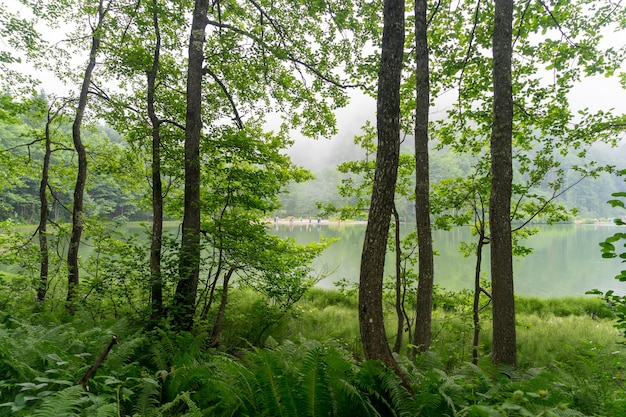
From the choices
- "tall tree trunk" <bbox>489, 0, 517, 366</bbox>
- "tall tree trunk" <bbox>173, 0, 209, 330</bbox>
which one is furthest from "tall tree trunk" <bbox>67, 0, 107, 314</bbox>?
"tall tree trunk" <bbox>489, 0, 517, 366</bbox>

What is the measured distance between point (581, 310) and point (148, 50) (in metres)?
14.4

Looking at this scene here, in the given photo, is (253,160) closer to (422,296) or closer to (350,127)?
(422,296)

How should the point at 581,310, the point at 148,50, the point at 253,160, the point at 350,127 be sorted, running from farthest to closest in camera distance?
1. the point at 350,127
2. the point at 581,310
3. the point at 148,50
4. the point at 253,160

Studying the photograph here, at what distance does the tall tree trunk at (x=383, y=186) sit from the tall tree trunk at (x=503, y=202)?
156 cm

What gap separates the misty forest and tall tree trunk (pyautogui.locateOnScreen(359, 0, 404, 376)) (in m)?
0.02

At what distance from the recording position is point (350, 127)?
165750 millimetres

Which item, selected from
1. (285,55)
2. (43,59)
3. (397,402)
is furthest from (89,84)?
(397,402)

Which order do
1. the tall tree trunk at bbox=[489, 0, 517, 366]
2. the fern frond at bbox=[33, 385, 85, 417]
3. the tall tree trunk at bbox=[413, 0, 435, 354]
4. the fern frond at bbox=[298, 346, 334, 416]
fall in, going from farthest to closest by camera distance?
1. the tall tree trunk at bbox=[413, 0, 435, 354]
2. the tall tree trunk at bbox=[489, 0, 517, 366]
3. the fern frond at bbox=[298, 346, 334, 416]
4. the fern frond at bbox=[33, 385, 85, 417]

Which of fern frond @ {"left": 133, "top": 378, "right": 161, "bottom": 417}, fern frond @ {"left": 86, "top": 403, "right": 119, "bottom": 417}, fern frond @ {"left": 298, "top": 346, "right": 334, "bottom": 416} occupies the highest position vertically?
fern frond @ {"left": 86, "top": 403, "right": 119, "bottom": 417}

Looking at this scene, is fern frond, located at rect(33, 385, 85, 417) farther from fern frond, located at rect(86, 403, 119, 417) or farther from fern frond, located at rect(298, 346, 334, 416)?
fern frond, located at rect(298, 346, 334, 416)

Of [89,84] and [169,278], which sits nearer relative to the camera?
[169,278]

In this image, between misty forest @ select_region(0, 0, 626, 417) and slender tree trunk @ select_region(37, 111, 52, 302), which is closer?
misty forest @ select_region(0, 0, 626, 417)

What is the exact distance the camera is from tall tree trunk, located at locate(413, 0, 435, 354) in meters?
4.83

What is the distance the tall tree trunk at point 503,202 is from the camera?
3.66m
